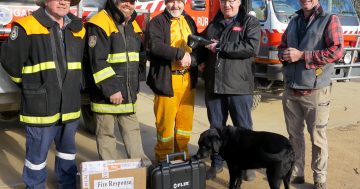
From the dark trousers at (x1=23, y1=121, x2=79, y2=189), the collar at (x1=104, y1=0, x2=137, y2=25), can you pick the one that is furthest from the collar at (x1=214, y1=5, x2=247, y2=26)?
the dark trousers at (x1=23, y1=121, x2=79, y2=189)

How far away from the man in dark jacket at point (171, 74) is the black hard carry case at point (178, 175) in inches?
32.0

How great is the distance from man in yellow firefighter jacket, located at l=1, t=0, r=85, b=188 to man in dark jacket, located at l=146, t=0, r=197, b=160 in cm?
80

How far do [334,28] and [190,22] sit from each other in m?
1.38

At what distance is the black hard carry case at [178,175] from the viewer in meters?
3.29

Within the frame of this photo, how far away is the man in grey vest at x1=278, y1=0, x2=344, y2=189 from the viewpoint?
3.62 m

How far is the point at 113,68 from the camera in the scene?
354cm

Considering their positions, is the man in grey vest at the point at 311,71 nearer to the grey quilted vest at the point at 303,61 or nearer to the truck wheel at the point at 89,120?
the grey quilted vest at the point at 303,61

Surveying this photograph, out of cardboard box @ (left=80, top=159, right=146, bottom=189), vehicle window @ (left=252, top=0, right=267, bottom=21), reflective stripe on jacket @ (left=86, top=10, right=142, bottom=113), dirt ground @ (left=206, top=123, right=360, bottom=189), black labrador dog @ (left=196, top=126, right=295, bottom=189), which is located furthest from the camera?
vehicle window @ (left=252, top=0, right=267, bottom=21)

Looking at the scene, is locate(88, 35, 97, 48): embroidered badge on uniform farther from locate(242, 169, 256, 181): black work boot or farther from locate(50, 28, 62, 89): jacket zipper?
locate(242, 169, 256, 181): black work boot

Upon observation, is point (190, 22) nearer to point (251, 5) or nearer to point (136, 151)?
point (136, 151)

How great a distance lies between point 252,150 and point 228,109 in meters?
0.69

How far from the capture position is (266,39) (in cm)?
686

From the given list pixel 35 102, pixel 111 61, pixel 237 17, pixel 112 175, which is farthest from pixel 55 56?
pixel 237 17

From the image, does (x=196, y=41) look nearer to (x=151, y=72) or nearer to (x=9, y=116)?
(x=151, y=72)
